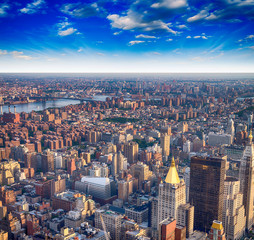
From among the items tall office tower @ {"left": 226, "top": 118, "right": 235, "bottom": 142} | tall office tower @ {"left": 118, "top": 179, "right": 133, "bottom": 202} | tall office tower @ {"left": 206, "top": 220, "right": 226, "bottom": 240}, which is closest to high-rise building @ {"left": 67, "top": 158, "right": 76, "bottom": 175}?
tall office tower @ {"left": 118, "top": 179, "right": 133, "bottom": 202}

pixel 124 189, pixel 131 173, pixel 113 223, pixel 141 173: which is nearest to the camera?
pixel 113 223

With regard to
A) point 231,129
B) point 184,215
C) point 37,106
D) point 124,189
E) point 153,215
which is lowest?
point 124,189

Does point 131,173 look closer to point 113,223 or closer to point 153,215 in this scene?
point 153,215

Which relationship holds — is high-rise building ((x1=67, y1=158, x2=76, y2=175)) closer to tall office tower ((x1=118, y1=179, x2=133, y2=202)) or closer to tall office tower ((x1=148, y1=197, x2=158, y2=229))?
tall office tower ((x1=118, y1=179, x2=133, y2=202))

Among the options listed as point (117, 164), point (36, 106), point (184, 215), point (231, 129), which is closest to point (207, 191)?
point (184, 215)

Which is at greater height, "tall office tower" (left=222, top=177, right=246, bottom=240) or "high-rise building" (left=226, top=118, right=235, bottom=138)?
"high-rise building" (left=226, top=118, right=235, bottom=138)

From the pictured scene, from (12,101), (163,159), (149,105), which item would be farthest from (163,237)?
(149,105)

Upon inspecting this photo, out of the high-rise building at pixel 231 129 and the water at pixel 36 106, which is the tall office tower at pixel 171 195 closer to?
the high-rise building at pixel 231 129
